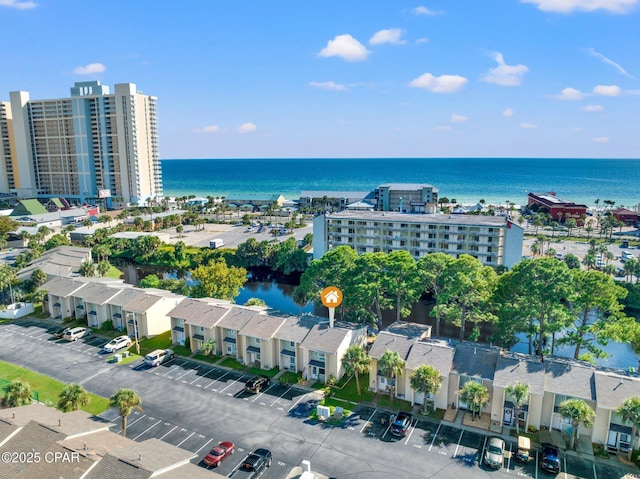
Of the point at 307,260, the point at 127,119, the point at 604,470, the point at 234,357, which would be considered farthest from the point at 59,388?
the point at 127,119

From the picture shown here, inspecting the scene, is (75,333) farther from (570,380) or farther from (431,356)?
(570,380)

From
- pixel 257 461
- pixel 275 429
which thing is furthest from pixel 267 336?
pixel 257 461

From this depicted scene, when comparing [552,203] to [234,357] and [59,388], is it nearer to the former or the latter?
[234,357]

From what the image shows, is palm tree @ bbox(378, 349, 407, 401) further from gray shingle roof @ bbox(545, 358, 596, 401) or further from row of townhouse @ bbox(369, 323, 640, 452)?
gray shingle roof @ bbox(545, 358, 596, 401)

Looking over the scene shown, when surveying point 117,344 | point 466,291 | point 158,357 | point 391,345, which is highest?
point 466,291

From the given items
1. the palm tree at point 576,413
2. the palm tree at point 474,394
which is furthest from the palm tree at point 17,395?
the palm tree at point 576,413

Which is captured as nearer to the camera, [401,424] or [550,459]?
[550,459]

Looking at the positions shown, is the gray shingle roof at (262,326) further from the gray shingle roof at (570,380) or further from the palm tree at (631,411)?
the palm tree at (631,411)
